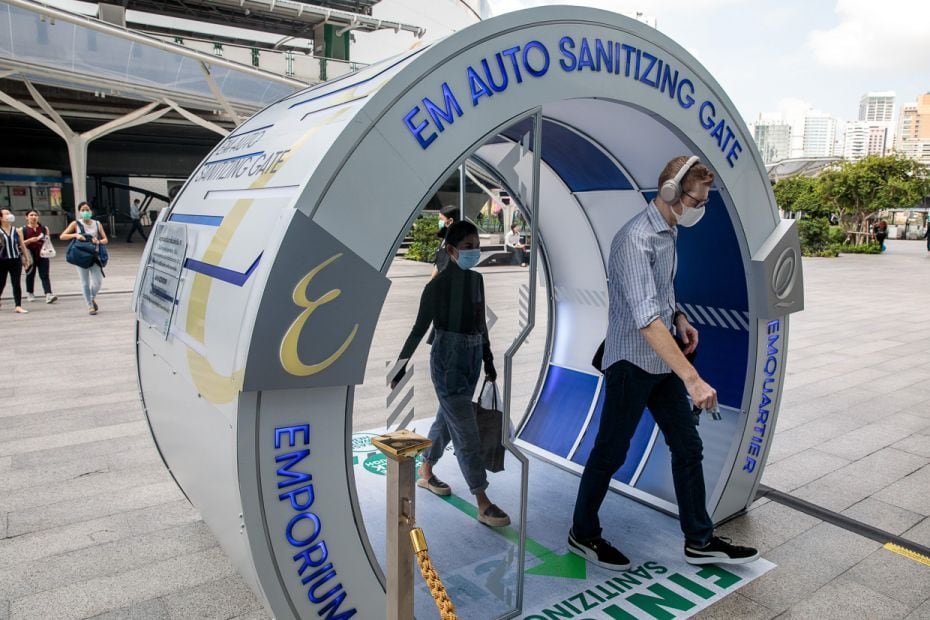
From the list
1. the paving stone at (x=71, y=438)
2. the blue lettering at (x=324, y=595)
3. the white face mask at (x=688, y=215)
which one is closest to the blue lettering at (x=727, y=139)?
the white face mask at (x=688, y=215)

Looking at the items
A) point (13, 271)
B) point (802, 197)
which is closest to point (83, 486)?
point (13, 271)

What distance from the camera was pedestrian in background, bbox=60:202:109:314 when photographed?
975cm

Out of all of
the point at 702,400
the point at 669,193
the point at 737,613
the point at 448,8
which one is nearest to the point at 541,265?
the point at 669,193

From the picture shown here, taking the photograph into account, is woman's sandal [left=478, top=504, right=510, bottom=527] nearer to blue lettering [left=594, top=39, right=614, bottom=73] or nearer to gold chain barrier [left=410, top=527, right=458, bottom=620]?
gold chain barrier [left=410, top=527, right=458, bottom=620]

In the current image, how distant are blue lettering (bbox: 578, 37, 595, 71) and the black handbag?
4.91 feet

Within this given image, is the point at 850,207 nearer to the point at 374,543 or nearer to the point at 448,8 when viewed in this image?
the point at 374,543

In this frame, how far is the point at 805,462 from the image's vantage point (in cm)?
510

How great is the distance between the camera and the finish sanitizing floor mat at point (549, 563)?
3104mm

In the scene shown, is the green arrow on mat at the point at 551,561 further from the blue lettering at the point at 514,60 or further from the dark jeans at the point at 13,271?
the dark jeans at the point at 13,271

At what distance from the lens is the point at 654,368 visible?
126 inches

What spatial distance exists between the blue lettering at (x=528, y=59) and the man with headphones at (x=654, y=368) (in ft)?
3.02

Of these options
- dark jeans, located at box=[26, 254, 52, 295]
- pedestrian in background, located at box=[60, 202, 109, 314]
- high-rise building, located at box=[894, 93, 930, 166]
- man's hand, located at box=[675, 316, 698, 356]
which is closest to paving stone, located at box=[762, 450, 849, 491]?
man's hand, located at box=[675, 316, 698, 356]

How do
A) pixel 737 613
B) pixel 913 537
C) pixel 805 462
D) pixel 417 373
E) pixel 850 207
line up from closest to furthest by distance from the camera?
1. pixel 737 613
2. pixel 417 373
3. pixel 913 537
4. pixel 805 462
5. pixel 850 207

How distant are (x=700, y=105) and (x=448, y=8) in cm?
5351
